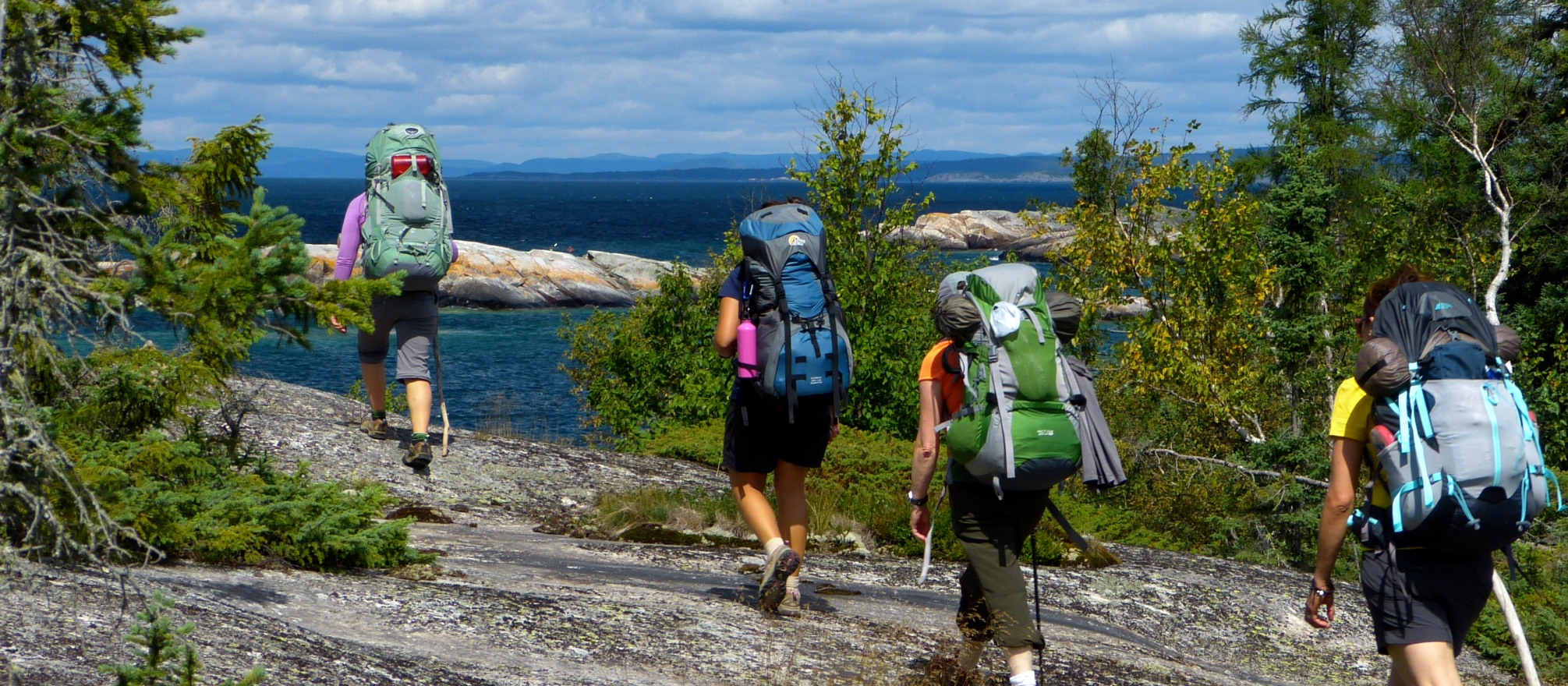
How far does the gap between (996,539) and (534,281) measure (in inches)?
2459

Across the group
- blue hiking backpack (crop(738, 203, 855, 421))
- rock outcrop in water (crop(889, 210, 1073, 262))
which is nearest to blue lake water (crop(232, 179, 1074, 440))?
blue hiking backpack (crop(738, 203, 855, 421))

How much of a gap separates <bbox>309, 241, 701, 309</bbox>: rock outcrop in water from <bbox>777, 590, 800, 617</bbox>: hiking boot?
184 feet

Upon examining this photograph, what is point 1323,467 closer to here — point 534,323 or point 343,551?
point 343,551

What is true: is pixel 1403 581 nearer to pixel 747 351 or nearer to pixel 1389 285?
pixel 1389 285

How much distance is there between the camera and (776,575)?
5.44 meters

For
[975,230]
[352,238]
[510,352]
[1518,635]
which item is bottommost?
[510,352]

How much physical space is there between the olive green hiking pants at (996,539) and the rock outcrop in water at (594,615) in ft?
1.65

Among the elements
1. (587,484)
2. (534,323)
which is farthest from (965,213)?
A: (587,484)

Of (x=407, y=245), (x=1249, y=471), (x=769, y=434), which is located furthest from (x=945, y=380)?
(x=1249, y=471)

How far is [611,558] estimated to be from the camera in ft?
21.6

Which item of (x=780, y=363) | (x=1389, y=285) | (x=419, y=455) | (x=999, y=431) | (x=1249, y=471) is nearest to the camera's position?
(x=1389, y=285)

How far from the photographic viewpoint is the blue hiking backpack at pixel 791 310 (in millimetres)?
5293

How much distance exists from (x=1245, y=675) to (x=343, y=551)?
4.02 m

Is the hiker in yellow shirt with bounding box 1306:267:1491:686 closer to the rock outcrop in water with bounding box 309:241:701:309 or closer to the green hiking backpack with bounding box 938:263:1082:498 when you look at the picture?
the green hiking backpack with bounding box 938:263:1082:498
